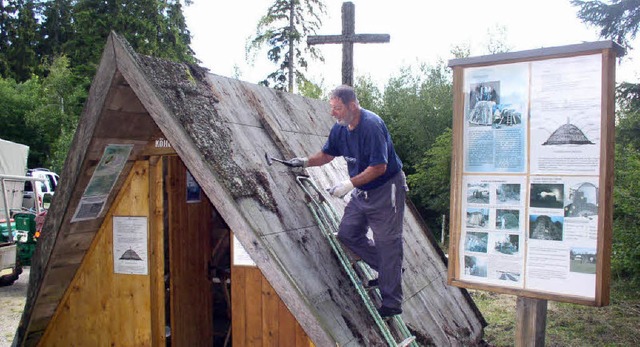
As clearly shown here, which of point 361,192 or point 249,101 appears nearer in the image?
Answer: point 361,192

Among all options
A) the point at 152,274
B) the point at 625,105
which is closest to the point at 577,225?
the point at 152,274

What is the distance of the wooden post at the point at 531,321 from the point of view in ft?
11.2

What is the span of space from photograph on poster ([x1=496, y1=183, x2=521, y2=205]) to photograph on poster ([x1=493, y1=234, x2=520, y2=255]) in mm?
210

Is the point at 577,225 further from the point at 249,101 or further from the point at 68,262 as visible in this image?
the point at 68,262

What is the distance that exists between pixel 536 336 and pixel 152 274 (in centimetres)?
323

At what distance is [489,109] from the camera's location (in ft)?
11.0

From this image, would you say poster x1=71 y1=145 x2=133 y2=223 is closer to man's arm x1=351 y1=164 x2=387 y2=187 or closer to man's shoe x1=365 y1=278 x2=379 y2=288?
man's arm x1=351 y1=164 x2=387 y2=187

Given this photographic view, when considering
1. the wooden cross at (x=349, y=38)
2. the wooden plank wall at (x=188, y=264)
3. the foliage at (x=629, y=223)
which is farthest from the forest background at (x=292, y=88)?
the wooden plank wall at (x=188, y=264)

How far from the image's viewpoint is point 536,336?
3430mm

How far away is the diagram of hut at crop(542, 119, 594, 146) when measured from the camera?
3.04m

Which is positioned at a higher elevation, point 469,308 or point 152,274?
point 152,274

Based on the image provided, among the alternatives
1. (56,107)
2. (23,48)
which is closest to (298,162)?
(56,107)

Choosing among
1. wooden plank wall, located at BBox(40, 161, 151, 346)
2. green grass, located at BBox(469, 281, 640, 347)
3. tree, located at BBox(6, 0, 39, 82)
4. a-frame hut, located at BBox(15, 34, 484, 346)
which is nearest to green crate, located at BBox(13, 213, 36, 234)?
a-frame hut, located at BBox(15, 34, 484, 346)

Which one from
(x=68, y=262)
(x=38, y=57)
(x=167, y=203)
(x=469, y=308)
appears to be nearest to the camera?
(x=68, y=262)
